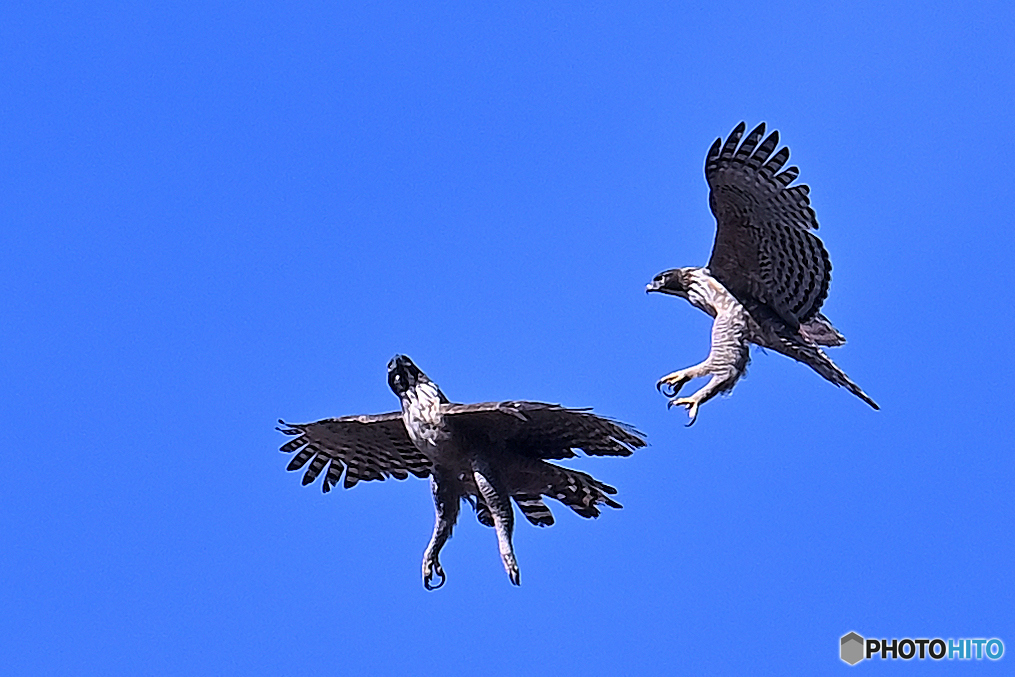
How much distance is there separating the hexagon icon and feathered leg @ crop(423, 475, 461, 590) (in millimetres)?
3871

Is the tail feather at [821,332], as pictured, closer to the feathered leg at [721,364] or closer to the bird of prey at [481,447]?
the feathered leg at [721,364]

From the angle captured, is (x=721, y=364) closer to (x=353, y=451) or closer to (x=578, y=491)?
(x=578, y=491)

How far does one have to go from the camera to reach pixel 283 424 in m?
15.7

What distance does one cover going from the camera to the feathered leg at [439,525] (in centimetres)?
1517

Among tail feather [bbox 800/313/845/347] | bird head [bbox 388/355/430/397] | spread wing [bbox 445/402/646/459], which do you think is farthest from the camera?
tail feather [bbox 800/313/845/347]

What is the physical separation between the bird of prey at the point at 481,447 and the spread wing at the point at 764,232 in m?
2.31

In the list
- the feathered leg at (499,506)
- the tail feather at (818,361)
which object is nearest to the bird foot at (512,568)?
the feathered leg at (499,506)

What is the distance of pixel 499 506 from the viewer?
14.7 meters

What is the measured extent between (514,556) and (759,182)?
411cm

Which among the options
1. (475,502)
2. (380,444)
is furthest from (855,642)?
(380,444)

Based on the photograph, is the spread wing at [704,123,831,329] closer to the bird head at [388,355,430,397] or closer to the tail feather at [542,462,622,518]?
the tail feather at [542,462,622,518]

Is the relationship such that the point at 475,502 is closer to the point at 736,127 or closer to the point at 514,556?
the point at 514,556

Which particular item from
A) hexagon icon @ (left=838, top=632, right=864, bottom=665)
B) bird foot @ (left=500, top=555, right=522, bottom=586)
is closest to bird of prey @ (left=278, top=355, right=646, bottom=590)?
bird foot @ (left=500, top=555, right=522, bottom=586)

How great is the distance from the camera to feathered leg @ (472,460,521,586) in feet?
47.6
